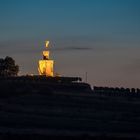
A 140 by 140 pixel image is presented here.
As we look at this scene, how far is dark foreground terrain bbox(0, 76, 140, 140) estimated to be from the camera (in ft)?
176

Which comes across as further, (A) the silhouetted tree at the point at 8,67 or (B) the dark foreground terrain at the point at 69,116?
(A) the silhouetted tree at the point at 8,67

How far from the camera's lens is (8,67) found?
10131cm

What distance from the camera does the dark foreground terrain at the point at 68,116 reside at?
5353 centimetres

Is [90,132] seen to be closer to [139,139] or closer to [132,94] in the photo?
[139,139]

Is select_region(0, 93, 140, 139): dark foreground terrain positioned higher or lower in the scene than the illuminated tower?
lower

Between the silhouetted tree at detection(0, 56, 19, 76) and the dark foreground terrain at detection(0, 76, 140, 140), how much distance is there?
18.1m

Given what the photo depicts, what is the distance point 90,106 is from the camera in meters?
72.0

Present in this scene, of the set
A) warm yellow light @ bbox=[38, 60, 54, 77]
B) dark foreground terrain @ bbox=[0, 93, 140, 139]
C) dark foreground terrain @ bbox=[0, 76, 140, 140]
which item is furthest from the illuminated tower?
dark foreground terrain @ bbox=[0, 93, 140, 139]

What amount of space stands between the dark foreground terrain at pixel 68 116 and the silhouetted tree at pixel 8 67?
18.1 meters

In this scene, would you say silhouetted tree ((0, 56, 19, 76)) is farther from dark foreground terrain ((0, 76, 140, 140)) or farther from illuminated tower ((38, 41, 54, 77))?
dark foreground terrain ((0, 76, 140, 140))

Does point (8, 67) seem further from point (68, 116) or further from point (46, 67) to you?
point (68, 116)

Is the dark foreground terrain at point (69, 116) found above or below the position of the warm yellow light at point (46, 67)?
below

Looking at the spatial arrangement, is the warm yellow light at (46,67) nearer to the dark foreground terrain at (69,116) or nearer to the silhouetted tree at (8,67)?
the silhouetted tree at (8,67)

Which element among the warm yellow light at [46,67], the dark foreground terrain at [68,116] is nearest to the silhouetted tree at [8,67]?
the warm yellow light at [46,67]
